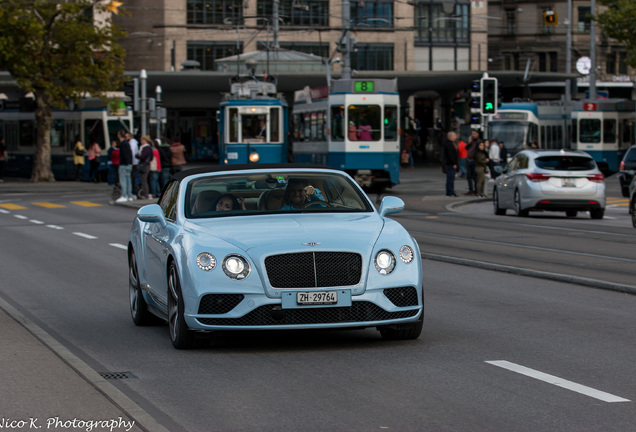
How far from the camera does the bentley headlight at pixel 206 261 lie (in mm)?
8609

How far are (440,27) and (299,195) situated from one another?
7741 cm

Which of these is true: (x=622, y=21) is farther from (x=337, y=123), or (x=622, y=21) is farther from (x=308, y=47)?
(x=308, y=47)

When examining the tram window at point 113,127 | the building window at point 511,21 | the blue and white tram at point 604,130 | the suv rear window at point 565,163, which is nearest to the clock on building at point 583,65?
the blue and white tram at point 604,130

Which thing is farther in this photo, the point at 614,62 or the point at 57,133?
the point at 614,62

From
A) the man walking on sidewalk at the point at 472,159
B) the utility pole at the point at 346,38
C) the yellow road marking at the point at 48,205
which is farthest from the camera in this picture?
the utility pole at the point at 346,38

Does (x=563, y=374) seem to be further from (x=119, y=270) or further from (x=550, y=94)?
(x=550, y=94)

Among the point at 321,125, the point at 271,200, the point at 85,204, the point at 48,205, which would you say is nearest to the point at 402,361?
the point at 271,200

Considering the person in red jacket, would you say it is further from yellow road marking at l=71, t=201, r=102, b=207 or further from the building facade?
the building facade

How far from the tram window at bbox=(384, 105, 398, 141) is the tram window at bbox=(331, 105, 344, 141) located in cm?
133

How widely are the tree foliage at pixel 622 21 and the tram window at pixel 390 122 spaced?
66.0ft

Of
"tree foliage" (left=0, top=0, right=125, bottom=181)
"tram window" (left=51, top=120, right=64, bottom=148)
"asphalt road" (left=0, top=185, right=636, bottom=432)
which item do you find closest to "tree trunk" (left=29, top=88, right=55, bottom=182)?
"tree foliage" (left=0, top=0, right=125, bottom=181)

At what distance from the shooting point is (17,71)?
149 ft

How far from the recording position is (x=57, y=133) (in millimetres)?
50656

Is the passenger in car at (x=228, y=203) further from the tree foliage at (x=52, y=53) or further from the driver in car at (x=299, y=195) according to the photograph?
the tree foliage at (x=52, y=53)
